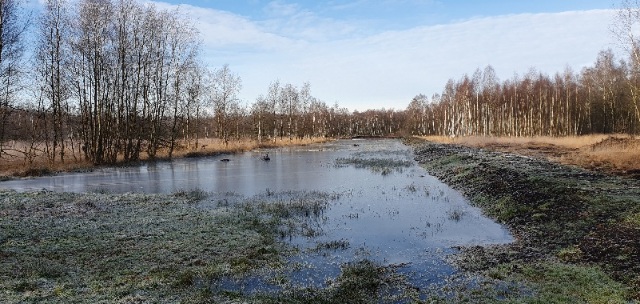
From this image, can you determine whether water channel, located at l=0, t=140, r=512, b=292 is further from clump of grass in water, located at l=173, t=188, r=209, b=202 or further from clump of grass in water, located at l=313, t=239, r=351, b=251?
clump of grass in water, located at l=173, t=188, r=209, b=202

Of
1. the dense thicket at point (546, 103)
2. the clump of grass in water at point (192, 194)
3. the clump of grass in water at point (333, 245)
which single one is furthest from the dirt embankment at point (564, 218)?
the dense thicket at point (546, 103)

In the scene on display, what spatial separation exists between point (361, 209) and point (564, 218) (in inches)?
262

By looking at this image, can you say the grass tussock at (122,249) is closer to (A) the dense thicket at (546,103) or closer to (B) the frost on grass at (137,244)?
(B) the frost on grass at (137,244)

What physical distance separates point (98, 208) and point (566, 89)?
81613mm

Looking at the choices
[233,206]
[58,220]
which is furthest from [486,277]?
Result: [58,220]

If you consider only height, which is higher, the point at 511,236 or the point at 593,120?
the point at 593,120

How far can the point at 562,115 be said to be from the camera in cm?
7294

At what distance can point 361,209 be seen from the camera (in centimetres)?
1585

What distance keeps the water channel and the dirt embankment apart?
771 mm

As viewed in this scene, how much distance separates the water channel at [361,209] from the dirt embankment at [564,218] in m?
0.77

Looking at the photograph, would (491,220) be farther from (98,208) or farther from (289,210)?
(98,208)

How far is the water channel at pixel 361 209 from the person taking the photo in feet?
31.2

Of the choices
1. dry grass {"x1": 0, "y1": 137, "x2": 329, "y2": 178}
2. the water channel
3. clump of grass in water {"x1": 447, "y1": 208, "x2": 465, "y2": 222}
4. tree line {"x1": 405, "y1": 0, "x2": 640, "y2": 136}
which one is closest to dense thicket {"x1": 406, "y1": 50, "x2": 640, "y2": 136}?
tree line {"x1": 405, "y1": 0, "x2": 640, "y2": 136}

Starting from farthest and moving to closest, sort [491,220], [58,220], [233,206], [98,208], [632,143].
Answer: [632,143] < [233,206] < [98,208] < [491,220] < [58,220]
